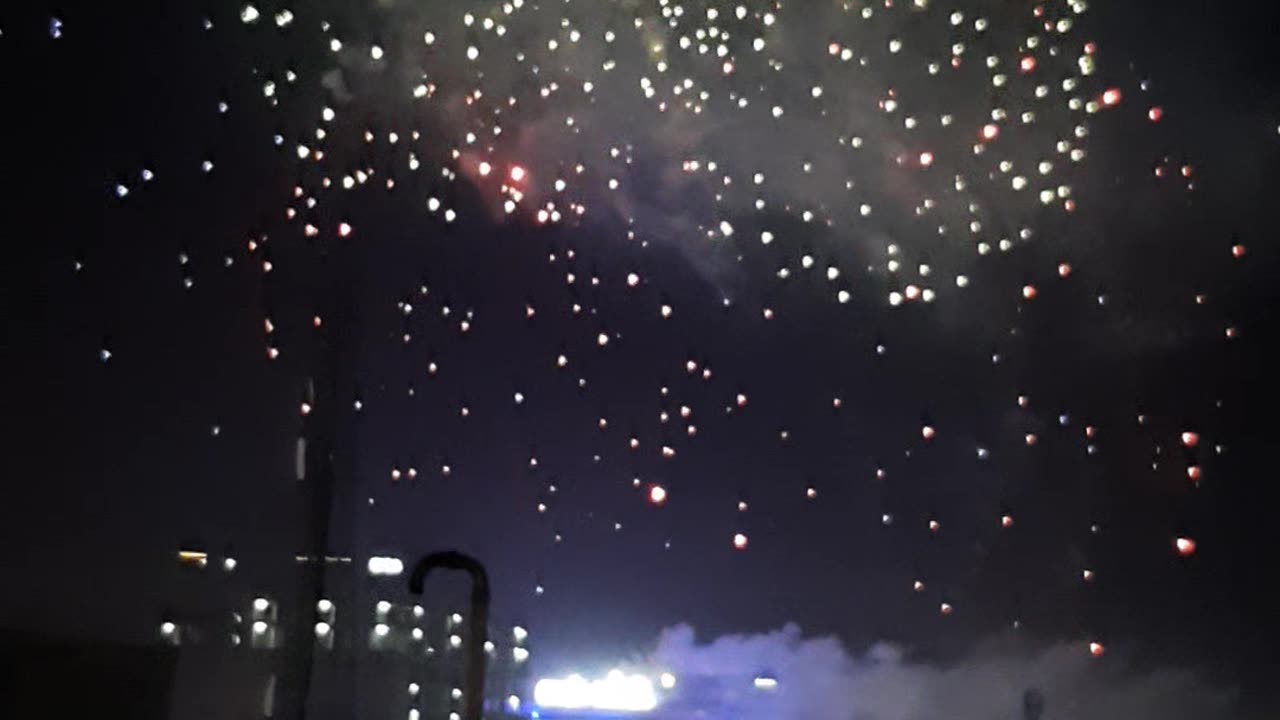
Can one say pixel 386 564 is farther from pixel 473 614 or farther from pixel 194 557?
pixel 473 614

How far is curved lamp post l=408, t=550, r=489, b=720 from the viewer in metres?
5.00

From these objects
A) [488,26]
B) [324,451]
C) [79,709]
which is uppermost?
[488,26]

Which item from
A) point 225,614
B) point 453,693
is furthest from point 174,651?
point 453,693

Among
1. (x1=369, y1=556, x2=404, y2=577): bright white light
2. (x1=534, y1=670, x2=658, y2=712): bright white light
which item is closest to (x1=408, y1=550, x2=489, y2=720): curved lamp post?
(x1=369, y1=556, x2=404, y2=577): bright white light

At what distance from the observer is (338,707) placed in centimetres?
923

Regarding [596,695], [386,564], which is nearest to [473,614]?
[386,564]

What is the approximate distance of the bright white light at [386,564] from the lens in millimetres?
8703

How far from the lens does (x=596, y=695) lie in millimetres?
25547

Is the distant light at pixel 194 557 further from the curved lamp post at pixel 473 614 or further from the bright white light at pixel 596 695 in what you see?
the bright white light at pixel 596 695

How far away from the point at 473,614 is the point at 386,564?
153 inches

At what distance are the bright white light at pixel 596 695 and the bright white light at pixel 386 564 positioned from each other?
53.1 ft

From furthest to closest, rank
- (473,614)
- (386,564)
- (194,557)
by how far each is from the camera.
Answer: (386,564), (194,557), (473,614)

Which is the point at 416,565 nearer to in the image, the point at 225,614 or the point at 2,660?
the point at 2,660

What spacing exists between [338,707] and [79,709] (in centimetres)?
155
